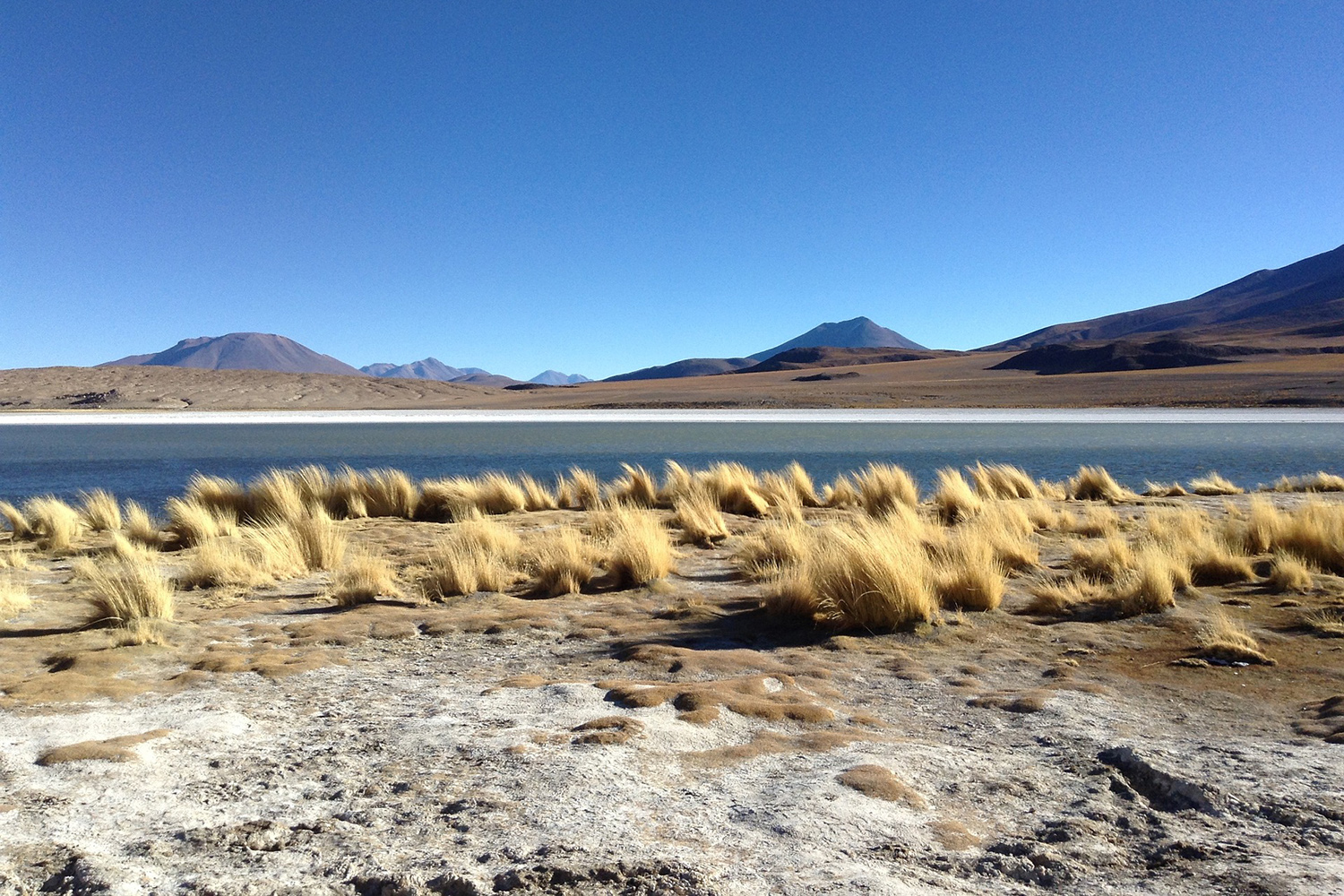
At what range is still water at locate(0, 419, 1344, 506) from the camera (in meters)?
20.3

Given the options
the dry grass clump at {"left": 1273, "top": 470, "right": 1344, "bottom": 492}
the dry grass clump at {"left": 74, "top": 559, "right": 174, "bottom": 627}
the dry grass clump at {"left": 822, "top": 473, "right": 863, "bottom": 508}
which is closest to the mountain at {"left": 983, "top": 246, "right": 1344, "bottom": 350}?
the dry grass clump at {"left": 1273, "top": 470, "right": 1344, "bottom": 492}

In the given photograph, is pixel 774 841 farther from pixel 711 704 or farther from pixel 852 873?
pixel 711 704

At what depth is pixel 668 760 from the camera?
136 inches

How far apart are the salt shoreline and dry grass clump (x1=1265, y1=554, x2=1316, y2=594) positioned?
35.6 m

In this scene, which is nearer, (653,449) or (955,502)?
(955,502)

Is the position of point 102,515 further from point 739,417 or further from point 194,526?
point 739,417

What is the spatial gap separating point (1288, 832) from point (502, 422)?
152ft

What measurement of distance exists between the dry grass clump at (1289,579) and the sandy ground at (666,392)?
151ft

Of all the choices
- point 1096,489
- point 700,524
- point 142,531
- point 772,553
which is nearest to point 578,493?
→ point 700,524

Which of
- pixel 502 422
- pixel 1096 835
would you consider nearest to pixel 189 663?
pixel 1096 835

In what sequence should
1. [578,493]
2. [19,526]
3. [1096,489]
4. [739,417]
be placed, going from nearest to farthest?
1. [19,526]
2. [578,493]
3. [1096,489]
4. [739,417]

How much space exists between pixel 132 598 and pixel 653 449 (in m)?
22.9

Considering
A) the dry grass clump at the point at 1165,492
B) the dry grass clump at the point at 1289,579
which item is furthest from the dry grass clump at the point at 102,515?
the dry grass clump at the point at 1165,492

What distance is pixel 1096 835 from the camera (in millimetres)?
2832
